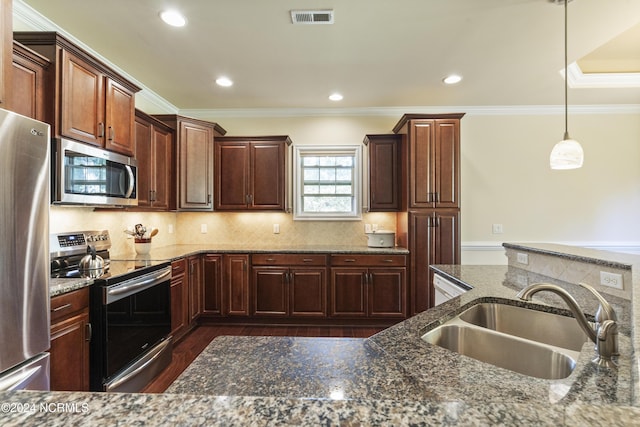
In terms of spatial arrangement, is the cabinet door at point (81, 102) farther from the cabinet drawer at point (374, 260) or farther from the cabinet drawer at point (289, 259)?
the cabinet drawer at point (374, 260)

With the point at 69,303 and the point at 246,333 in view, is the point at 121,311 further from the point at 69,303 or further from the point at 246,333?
the point at 246,333

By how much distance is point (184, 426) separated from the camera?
0.41m

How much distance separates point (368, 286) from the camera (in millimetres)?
3328

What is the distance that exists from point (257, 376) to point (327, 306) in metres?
2.61

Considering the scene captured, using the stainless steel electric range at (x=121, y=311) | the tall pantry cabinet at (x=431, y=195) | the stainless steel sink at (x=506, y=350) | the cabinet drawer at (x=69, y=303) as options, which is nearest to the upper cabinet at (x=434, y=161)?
the tall pantry cabinet at (x=431, y=195)

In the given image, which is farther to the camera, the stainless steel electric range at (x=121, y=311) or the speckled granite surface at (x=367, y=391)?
the stainless steel electric range at (x=121, y=311)

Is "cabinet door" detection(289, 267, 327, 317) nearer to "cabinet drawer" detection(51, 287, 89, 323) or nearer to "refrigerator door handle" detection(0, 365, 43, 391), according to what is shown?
"cabinet drawer" detection(51, 287, 89, 323)

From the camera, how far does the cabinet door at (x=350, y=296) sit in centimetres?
333

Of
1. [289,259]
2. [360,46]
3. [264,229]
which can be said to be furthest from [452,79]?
[264,229]

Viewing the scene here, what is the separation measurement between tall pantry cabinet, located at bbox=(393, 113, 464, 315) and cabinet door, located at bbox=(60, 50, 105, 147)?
9.58ft

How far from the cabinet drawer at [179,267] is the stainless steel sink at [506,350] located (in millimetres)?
2456

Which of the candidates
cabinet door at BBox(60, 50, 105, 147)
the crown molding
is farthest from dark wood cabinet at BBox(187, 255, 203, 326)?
the crown molding

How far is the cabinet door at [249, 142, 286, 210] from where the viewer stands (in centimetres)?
366

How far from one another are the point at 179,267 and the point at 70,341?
1.24 meters
